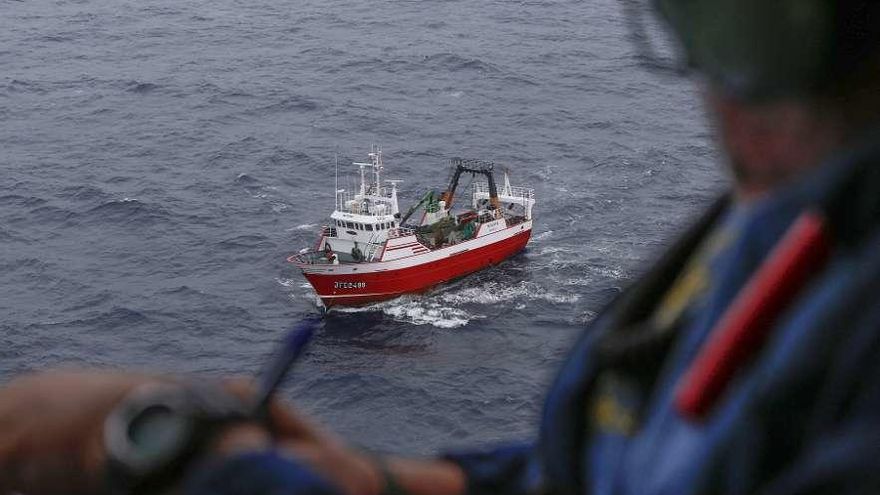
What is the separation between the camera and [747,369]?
2178 mm

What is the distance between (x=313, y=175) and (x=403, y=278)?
1830 cm

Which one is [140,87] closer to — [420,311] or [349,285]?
[349,285]

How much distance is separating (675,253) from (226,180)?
283ft

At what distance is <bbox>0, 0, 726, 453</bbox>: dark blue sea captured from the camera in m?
65.0

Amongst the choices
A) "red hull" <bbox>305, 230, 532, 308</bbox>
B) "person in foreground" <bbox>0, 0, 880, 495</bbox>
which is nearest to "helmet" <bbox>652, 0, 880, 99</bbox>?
"person in foreground" <bbox>0, 0, 880, 495</bbox>

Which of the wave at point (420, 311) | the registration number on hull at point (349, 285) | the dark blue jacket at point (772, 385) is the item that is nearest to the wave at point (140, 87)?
the registration number on hull at point (349, 285)

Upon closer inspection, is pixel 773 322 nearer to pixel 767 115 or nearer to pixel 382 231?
pixel 767 115

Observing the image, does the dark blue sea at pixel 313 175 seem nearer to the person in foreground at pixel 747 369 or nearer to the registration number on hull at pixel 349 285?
the registration number on hull at pixel 349 285

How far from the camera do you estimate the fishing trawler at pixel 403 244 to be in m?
71.3

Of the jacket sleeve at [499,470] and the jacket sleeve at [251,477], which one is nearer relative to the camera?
the jacket sleeve at [251,477]

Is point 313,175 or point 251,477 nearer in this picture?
point 251,477

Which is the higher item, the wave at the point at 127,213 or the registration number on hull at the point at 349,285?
the registration number on hull at the point at 349,285

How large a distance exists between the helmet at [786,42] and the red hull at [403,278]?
67.6 meters

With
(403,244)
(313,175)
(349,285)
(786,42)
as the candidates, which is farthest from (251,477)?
(313,175)
